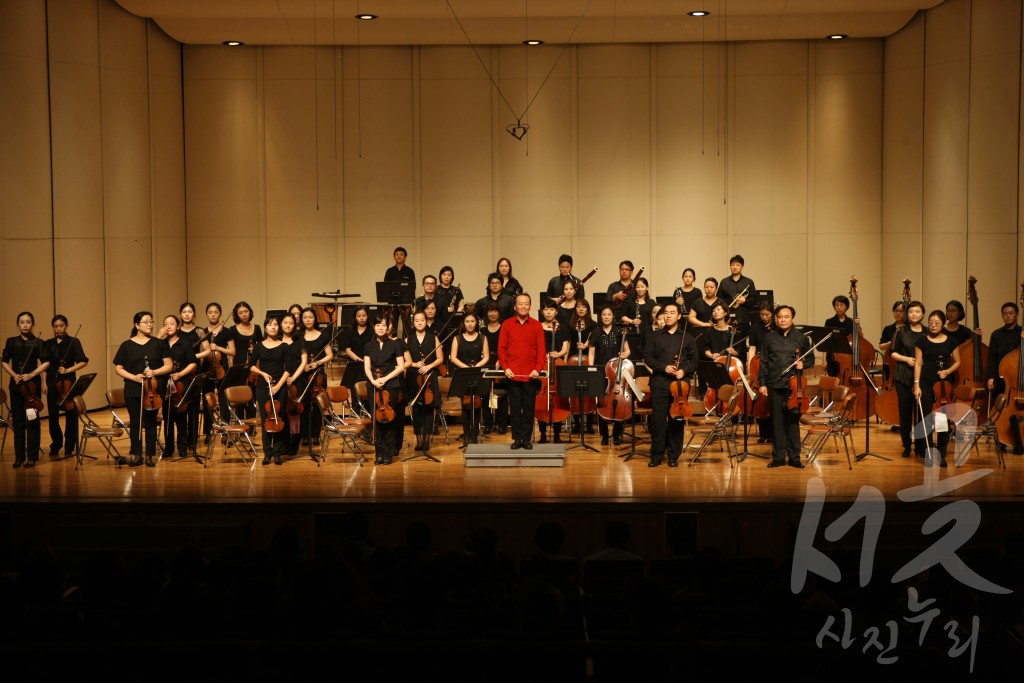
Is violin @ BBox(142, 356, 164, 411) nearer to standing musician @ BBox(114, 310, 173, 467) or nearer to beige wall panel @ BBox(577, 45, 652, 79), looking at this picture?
standing musician @ BBox(114, 310, 173, 467)

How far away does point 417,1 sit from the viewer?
43.0ft

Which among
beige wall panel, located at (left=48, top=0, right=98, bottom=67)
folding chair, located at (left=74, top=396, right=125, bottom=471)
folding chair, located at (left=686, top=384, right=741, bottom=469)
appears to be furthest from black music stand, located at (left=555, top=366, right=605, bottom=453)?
beige wall panel, located at (left=48, top=0, right=98, bottom=67)

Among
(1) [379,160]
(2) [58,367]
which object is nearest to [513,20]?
(1) [379,160]

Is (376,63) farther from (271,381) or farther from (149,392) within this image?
(149,392)

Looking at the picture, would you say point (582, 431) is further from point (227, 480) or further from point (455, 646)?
point (455, 646)

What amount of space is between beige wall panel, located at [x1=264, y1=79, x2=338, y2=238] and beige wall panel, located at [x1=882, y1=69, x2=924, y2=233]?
771cm

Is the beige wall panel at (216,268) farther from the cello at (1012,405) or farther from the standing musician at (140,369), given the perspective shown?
the cello at (1012,405)

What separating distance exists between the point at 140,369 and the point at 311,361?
151cm

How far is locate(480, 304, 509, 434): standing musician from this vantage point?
11344 mm

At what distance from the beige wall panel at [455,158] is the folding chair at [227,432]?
212 inches

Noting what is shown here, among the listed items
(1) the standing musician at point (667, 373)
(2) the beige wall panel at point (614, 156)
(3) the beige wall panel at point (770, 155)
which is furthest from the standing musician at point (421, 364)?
(3) the beige wall panel at point (770, 155)

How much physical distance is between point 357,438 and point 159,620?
6232 millimetres

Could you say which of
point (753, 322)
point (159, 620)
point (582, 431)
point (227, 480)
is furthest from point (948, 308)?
point (159, 620)

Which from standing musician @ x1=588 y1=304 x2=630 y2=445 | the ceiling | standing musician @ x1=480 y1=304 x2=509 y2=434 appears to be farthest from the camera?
the ceiling
